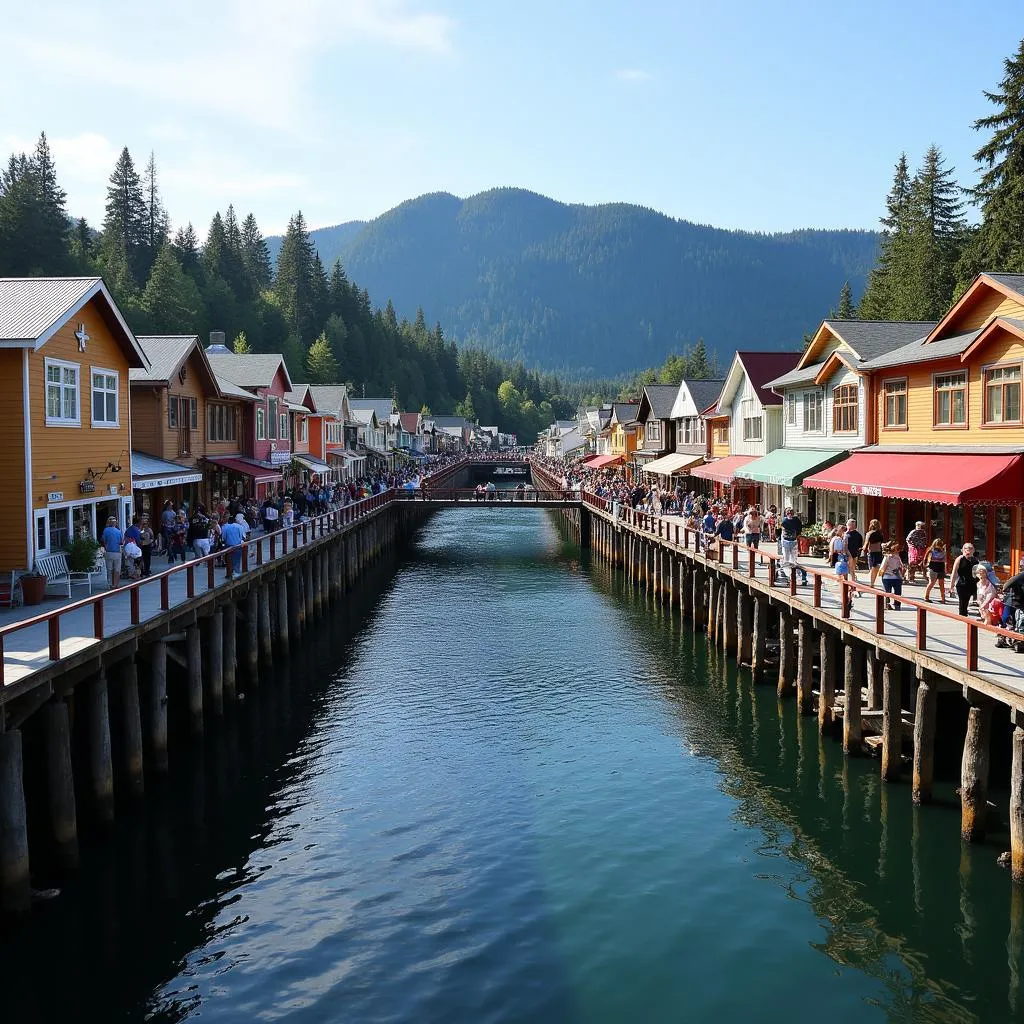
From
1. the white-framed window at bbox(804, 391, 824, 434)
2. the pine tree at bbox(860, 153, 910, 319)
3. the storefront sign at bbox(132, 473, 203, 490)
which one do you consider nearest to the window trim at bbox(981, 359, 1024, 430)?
the white-framed window at bbox(804, 391, 824, 434)

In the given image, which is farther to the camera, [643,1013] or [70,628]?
[70,628]

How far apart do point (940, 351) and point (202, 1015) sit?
23735 millimetres

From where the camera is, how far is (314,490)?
50219mm

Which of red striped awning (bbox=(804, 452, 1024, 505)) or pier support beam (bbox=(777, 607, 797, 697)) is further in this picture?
pier support beam (bbox=(777, 607, 797, 697))

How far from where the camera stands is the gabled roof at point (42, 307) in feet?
73.7

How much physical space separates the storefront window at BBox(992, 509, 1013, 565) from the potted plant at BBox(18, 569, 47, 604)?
885 inches

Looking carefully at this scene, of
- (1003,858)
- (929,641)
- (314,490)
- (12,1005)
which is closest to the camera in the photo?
(12,1005)

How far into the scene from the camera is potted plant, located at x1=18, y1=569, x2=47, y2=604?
2131 cm

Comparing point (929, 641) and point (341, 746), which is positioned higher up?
point (929, 641)

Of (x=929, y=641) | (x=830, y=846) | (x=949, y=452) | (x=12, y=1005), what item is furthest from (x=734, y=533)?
(x=12, y=1005)

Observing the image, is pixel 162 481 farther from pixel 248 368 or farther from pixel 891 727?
pixel 891 727

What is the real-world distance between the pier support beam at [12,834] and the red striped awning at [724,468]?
3322 cm

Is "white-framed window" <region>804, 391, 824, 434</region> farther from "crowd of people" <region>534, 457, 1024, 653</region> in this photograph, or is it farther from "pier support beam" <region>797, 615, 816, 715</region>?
"pier support beam" <region>797, 615, 816, 715</region>

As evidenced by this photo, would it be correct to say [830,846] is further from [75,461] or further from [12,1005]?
[75,461]
